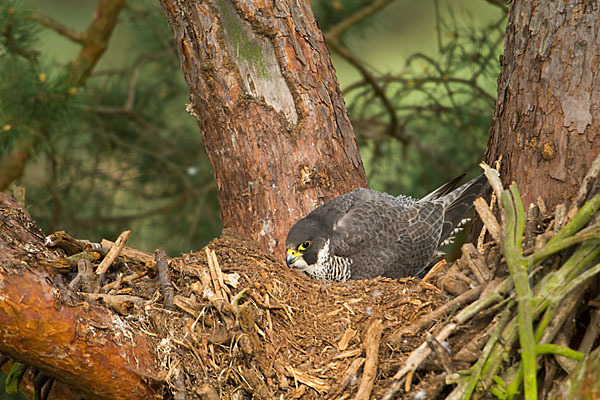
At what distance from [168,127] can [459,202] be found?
349cm

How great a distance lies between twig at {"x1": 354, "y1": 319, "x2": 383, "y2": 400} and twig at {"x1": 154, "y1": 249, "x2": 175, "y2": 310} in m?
0.70

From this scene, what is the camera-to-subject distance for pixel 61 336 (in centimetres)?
187

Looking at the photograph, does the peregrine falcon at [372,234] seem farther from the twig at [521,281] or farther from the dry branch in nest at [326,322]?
the twig at [521,281]

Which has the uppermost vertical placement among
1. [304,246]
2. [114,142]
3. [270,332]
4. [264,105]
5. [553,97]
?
[553,97]

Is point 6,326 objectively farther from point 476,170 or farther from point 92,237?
point 476,170

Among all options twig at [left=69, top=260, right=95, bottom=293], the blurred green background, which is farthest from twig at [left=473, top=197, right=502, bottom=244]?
the blurred green background

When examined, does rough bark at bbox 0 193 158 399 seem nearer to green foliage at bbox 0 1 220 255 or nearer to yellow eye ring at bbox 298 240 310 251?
yellow eye ring at bbox 298 240 310 251

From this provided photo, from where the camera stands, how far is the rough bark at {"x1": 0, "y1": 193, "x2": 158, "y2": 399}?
6.00 ft

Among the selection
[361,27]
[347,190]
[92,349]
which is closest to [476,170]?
[361,27]

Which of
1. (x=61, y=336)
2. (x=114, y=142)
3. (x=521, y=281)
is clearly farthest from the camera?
(x=114, y=142)

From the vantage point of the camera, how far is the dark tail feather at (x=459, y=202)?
3275 millimetres

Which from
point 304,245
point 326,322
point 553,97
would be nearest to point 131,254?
point 326,322

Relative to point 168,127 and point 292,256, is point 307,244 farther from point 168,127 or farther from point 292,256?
point 168,127

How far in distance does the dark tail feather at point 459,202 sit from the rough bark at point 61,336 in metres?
1.95
